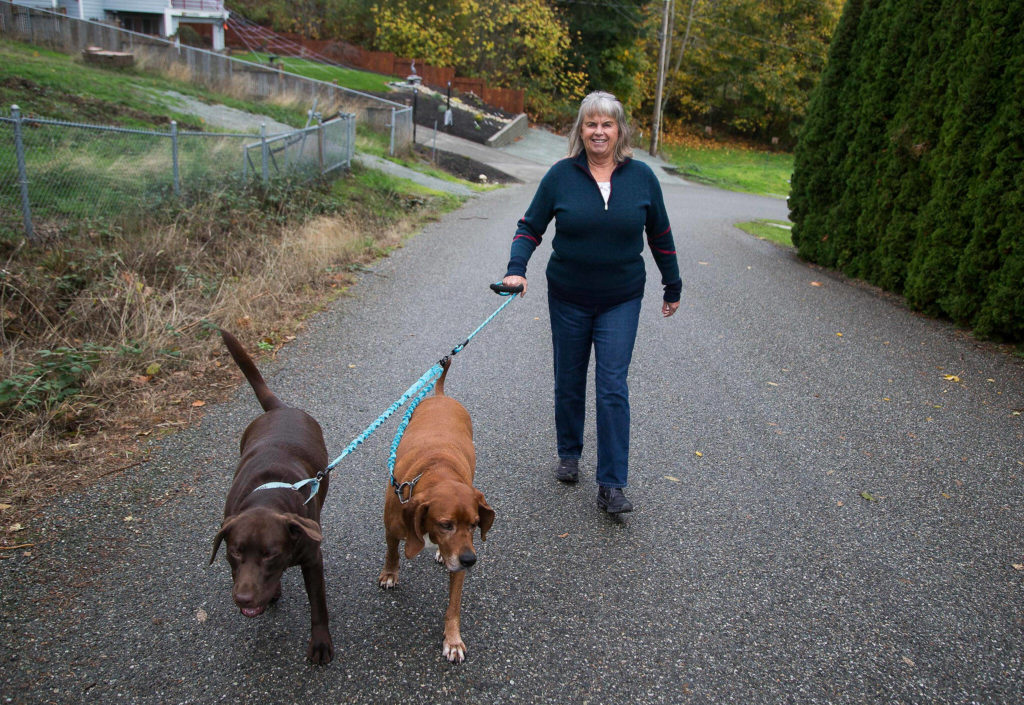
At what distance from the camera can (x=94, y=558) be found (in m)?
3.31

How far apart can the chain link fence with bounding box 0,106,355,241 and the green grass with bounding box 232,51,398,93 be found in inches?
1021

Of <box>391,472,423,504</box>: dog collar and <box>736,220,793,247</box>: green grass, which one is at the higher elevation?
<box>391,472,423,504</box>: dog collar

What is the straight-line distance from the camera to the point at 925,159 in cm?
912

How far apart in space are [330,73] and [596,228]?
39.3m

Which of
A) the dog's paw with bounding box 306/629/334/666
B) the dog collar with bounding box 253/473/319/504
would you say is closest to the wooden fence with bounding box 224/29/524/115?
the dog collar with bounding box 253/473/319/504

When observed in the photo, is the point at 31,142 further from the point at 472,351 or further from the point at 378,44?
the point at 378,44

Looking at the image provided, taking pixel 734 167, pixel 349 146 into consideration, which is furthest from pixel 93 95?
pixel 734 167

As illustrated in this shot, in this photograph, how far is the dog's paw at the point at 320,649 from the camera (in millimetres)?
2773

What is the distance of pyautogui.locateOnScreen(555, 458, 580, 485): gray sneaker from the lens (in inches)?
171

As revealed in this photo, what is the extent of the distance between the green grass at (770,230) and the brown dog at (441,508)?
12318 millimetres

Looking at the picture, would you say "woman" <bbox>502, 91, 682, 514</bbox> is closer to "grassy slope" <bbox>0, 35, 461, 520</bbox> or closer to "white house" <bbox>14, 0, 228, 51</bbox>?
A: "grassy slope" <bbox>0, 35, 461, 520</bbox>

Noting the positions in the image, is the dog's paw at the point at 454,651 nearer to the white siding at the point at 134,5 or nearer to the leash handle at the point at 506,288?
the leash handle at the point at 506,288

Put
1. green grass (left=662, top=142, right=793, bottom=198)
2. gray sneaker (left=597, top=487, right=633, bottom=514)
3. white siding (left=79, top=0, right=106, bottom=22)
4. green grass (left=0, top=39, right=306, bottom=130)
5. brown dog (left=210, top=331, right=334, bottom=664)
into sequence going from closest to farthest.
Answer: brown dog (left=210, top=331, right=334, bottom=664)
gray sneaker (left=597, top=487, right=633, bottom=514)
green grass (left=0, top=39, right=306, bottom=130)
green grass (left=662, top=142, right=793, bottom=198)
white siding (left=79, top=0, right=106, bottom=22)

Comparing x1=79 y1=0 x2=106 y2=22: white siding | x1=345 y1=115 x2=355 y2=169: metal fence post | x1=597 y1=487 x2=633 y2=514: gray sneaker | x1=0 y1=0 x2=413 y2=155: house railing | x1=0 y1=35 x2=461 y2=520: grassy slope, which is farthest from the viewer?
x1=79 y1=0 x2=106 y2=22: white siding
